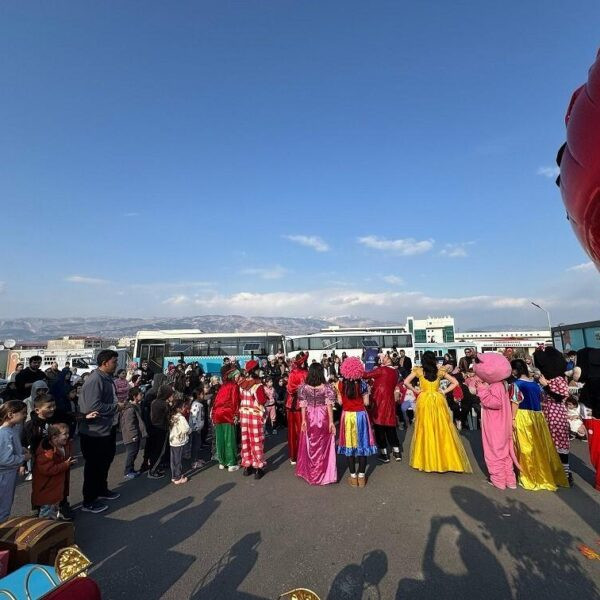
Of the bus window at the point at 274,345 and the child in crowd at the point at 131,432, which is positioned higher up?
the bus window at the point at 274,345

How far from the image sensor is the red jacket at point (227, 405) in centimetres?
608

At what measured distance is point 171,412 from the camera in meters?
5.90

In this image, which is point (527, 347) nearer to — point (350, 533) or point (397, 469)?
point (397, 469)

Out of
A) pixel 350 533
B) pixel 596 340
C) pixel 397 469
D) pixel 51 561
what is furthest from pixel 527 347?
pixel 51 561

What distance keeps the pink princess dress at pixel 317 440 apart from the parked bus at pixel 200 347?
1663 cm

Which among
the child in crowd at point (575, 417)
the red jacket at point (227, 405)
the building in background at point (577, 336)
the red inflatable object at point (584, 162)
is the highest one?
the red inflatable object at point (584, 162)

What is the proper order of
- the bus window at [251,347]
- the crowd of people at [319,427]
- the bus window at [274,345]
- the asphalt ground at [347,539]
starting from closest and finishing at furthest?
the asphalt ground at [347,539], the crowd of people at [319,427], the bus window at [251,347], the bus window at [274,345]

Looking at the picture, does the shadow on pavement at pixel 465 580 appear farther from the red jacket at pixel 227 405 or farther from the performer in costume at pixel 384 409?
the red jacket at pixel 227 405

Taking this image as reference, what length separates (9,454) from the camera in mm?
3586

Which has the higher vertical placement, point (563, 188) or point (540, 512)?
point (563, 188)

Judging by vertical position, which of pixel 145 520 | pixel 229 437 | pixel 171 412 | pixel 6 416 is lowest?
pixel 145 520

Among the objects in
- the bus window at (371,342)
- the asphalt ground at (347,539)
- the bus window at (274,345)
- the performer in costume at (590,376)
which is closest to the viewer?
the asphalt ground at (347,539)

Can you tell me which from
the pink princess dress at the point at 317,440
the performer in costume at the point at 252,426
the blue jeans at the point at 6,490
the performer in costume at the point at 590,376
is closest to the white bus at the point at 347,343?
the performer in costume at the point at 252,426

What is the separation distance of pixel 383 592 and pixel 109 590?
2.29m
